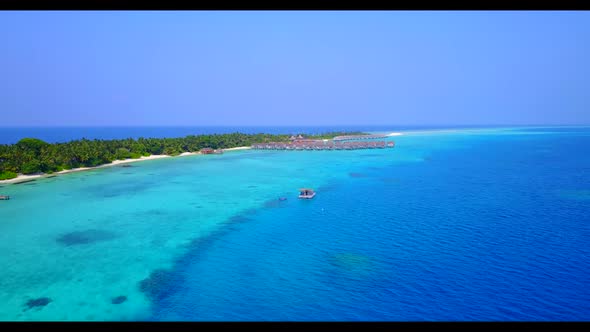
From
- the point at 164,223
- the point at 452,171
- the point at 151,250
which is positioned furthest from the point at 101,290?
the point at 452,171

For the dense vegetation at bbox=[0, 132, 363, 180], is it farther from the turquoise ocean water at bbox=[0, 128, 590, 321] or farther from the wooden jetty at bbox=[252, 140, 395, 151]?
the wooden jetty at bbox=[252, 140, 395, 151]

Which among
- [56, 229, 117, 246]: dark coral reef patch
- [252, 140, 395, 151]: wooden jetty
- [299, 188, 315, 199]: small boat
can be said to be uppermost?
[252, 140, 395, 151]: wooden jetty

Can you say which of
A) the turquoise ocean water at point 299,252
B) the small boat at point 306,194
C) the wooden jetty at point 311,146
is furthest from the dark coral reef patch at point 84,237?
the wooden jetty at point 311,146

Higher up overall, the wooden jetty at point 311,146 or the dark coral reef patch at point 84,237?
the wooden jetty at point 311,146

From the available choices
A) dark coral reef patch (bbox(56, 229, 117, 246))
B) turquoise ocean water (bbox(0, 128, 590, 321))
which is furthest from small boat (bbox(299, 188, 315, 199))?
dark coral reef patch (bbox(56, 229, 117, 246))

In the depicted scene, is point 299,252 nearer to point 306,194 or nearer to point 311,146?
point 306,194

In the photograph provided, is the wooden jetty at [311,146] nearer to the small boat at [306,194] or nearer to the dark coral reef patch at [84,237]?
the small boat at [306,194]
